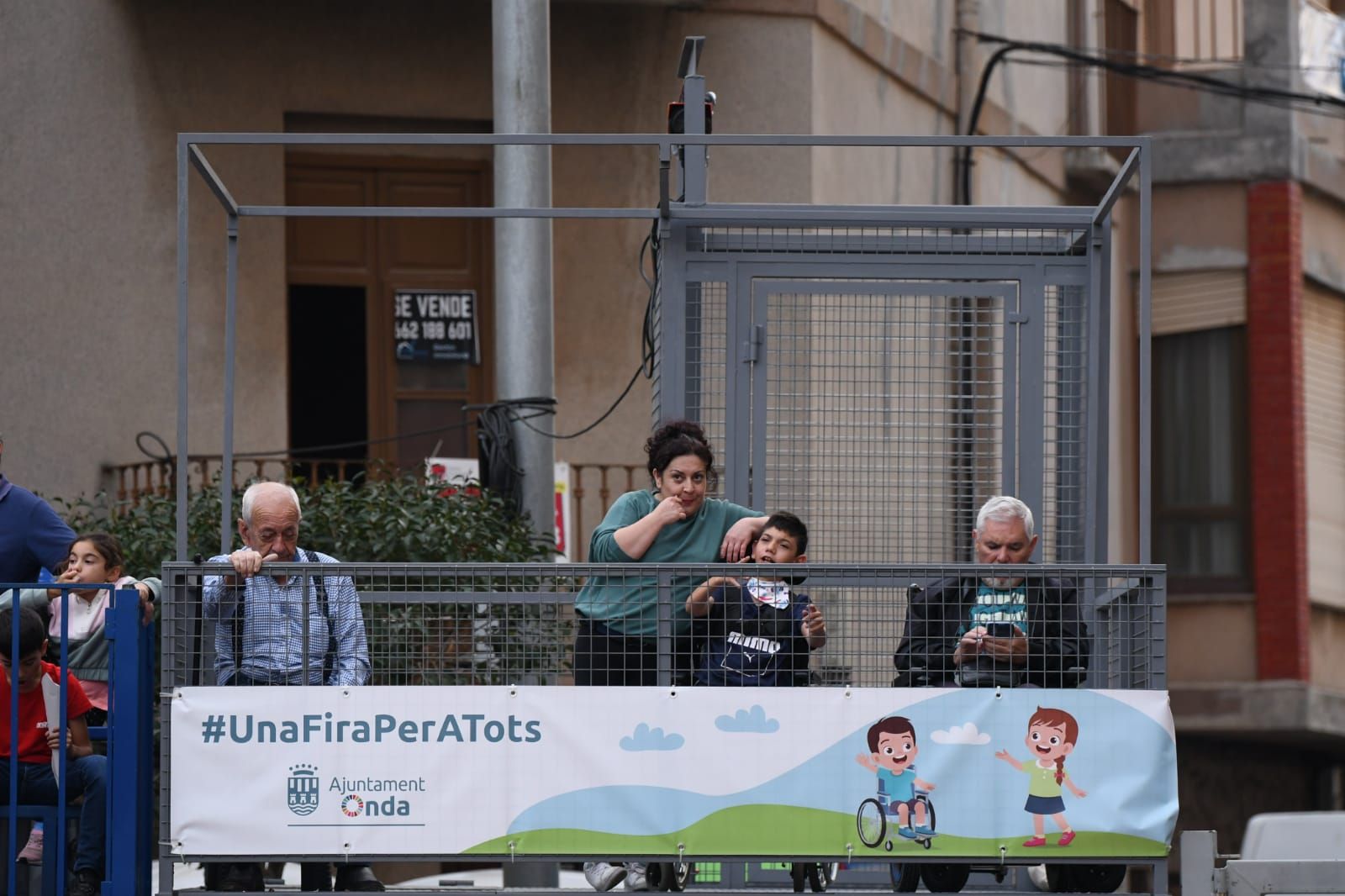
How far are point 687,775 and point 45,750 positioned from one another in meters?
2.22

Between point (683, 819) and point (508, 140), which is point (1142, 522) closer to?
point (683, 819)

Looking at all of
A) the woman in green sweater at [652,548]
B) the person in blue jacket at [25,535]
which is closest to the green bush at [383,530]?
the person in blue jacket at [25,535]

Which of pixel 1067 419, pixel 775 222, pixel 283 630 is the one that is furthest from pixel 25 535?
pixel 1067 419

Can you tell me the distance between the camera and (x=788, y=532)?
718cm

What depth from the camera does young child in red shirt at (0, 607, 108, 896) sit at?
706cm

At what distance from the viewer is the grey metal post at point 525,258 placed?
38.6 feet

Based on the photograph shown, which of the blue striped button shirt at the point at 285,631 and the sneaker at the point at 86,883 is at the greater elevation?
the blue striped button shirt at the point at 285,631

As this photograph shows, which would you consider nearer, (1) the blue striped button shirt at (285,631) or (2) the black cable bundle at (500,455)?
(1) the blue striped button shirt at (285,631)

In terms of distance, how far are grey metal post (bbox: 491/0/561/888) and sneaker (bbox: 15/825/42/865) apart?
463 cm

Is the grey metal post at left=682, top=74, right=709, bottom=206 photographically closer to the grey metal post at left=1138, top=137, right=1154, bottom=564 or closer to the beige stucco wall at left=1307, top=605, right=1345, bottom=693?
the grey metal post at left=1138, top=137, right=1154, bottom=564

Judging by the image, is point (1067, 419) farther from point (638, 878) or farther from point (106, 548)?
point (106, 548)

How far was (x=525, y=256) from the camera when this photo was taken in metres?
11.9

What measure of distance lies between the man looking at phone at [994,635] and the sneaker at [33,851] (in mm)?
2964

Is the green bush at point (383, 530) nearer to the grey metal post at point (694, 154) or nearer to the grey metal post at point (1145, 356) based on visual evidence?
the grey metal post at point (694, 154)
